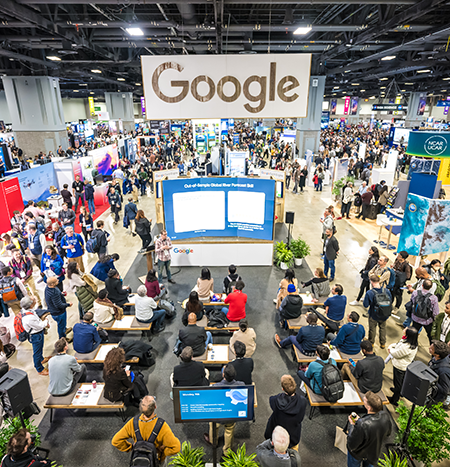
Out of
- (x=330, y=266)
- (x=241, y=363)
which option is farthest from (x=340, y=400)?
(x=330, y=266)

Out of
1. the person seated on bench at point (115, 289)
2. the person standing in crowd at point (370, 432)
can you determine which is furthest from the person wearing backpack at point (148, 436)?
the person seated on bench at point (115, 289)

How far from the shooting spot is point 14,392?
10.6 ft

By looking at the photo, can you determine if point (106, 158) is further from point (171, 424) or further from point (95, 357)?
point (171, 424)

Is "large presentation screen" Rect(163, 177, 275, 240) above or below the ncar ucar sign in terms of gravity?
below

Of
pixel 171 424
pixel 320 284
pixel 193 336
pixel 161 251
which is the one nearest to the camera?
pixel 171 424

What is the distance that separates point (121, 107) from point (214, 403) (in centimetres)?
3454

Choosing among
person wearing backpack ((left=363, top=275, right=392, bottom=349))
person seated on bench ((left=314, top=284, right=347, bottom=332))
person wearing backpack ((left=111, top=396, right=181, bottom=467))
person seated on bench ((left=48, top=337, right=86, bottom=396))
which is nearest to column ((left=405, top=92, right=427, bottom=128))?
person wearing backpack ((left=363, top=275, right=392, bottom=349))

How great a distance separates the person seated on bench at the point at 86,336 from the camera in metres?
4.93

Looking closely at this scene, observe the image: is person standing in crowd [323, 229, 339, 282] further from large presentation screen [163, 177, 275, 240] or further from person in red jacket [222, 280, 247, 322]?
person in red jacket [222, 280, 247, 322]

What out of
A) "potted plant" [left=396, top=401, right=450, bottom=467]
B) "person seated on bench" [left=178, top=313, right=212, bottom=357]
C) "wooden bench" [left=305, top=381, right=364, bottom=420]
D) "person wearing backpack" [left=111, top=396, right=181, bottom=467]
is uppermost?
"person wearing backpack" [left=111, top=396, right=181, bottom=467]

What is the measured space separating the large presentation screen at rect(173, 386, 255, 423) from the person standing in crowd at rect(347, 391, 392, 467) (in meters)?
1.15

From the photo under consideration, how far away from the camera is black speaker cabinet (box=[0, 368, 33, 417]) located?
10.5 feet

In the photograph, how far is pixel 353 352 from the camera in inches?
196

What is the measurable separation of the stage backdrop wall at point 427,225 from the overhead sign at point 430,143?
664 cm
